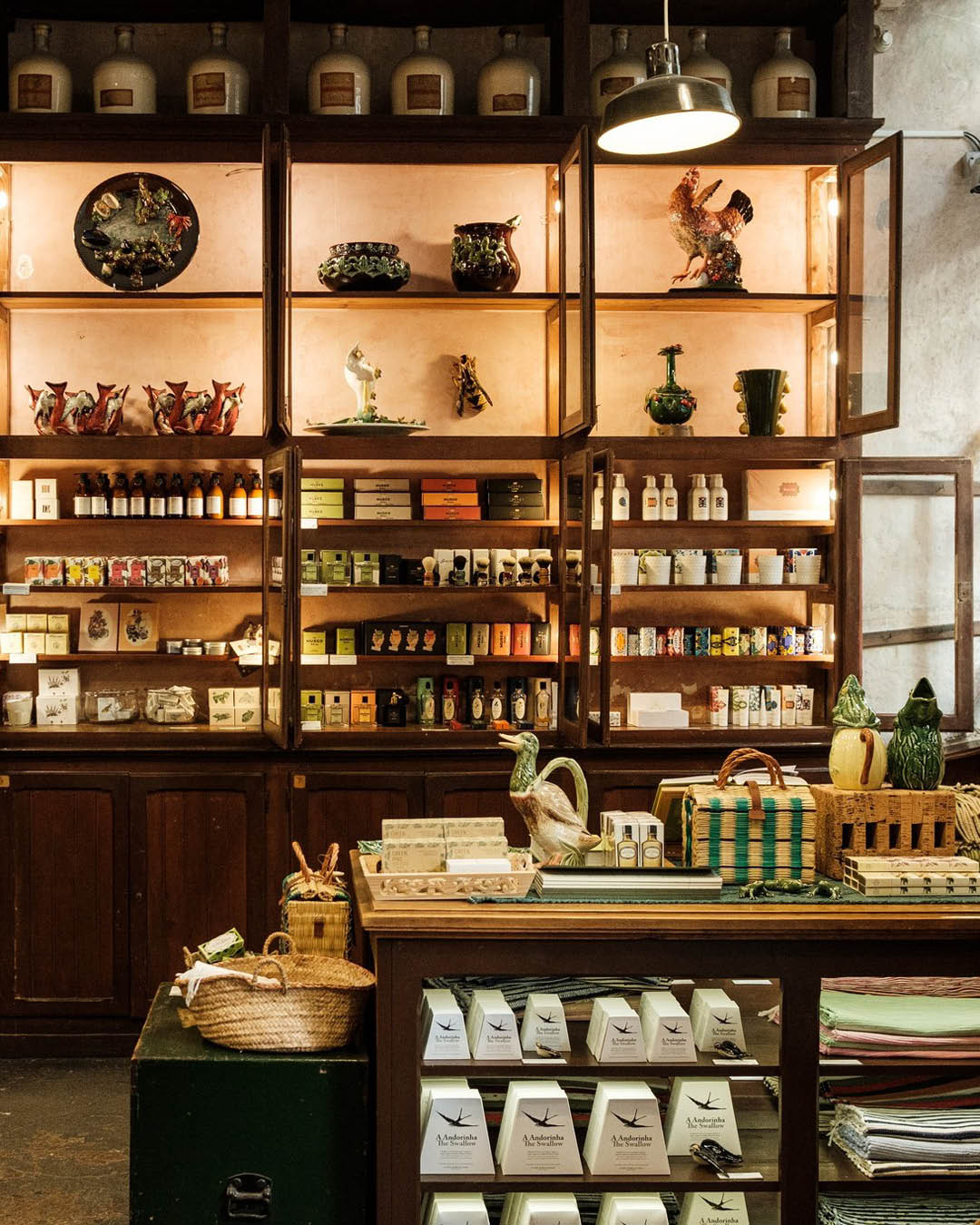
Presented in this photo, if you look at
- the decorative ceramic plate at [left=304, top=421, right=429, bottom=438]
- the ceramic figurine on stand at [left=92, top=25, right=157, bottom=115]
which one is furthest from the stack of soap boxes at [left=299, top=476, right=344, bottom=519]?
the ceramic figurine on stand at [left=92, top=25, right=157, bottom=115]

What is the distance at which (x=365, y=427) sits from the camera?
531 centimetres

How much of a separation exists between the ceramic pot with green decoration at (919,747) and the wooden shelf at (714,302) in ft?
8.98

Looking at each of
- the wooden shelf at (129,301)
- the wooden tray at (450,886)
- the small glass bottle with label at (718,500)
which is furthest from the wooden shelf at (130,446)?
the wooden tray at (450,886)

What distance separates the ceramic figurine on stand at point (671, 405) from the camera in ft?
18.2

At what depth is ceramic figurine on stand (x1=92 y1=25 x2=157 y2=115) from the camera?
536 cm

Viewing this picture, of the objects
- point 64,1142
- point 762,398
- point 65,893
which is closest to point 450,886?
point 64,1142

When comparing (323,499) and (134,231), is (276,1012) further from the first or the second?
(134,231)

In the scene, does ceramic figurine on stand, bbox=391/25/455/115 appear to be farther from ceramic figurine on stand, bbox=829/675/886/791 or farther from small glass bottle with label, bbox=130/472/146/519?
ceramic figurine on stand, bbox=829/675/886/791

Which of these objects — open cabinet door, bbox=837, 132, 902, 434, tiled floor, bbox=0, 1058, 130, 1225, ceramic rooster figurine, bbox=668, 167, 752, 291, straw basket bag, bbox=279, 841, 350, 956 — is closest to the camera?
straw basket bag, bbox=279, 841, 350, 956

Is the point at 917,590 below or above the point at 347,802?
above

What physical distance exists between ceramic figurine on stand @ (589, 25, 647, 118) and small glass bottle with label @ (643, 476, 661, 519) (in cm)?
150

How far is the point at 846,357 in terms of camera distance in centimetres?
525

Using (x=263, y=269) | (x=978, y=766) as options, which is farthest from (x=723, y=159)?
(x=978, y=766)

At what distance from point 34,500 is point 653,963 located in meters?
3.56
